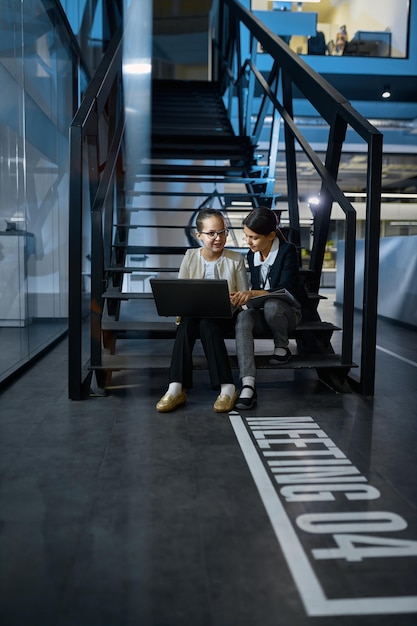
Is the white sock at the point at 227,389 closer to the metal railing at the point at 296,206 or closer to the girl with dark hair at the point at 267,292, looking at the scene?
the girl with dark hair at the point at 267,292

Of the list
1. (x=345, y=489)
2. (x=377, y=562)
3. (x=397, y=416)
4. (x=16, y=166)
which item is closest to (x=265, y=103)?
(x=16, y=166)

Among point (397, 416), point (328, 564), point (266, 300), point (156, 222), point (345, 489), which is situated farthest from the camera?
point (156, 222)

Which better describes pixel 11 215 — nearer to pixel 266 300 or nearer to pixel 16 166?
pixel 16 166

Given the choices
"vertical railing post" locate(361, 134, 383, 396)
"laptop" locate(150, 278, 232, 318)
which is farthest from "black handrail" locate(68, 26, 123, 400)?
"vertical railing post" locate(361, 134, 383, 396)

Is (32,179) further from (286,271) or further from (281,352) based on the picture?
(281,352)

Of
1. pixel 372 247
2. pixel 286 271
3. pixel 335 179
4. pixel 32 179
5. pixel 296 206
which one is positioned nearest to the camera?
pixel 372 247

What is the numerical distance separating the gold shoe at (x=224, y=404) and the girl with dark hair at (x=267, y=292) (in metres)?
0.19

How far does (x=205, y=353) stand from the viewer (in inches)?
128

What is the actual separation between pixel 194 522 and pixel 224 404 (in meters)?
1.27

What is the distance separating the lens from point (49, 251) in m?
5.11

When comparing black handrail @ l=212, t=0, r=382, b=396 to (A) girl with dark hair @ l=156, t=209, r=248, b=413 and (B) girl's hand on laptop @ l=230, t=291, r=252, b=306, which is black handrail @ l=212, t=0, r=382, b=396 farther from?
(A) girl with dark hair @ l=156, t=209, r=248, b=413

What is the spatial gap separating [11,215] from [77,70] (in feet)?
9.89

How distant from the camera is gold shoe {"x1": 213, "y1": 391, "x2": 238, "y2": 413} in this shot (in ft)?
10.2

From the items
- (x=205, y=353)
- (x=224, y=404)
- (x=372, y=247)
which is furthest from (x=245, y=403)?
(x=372, y=247)
